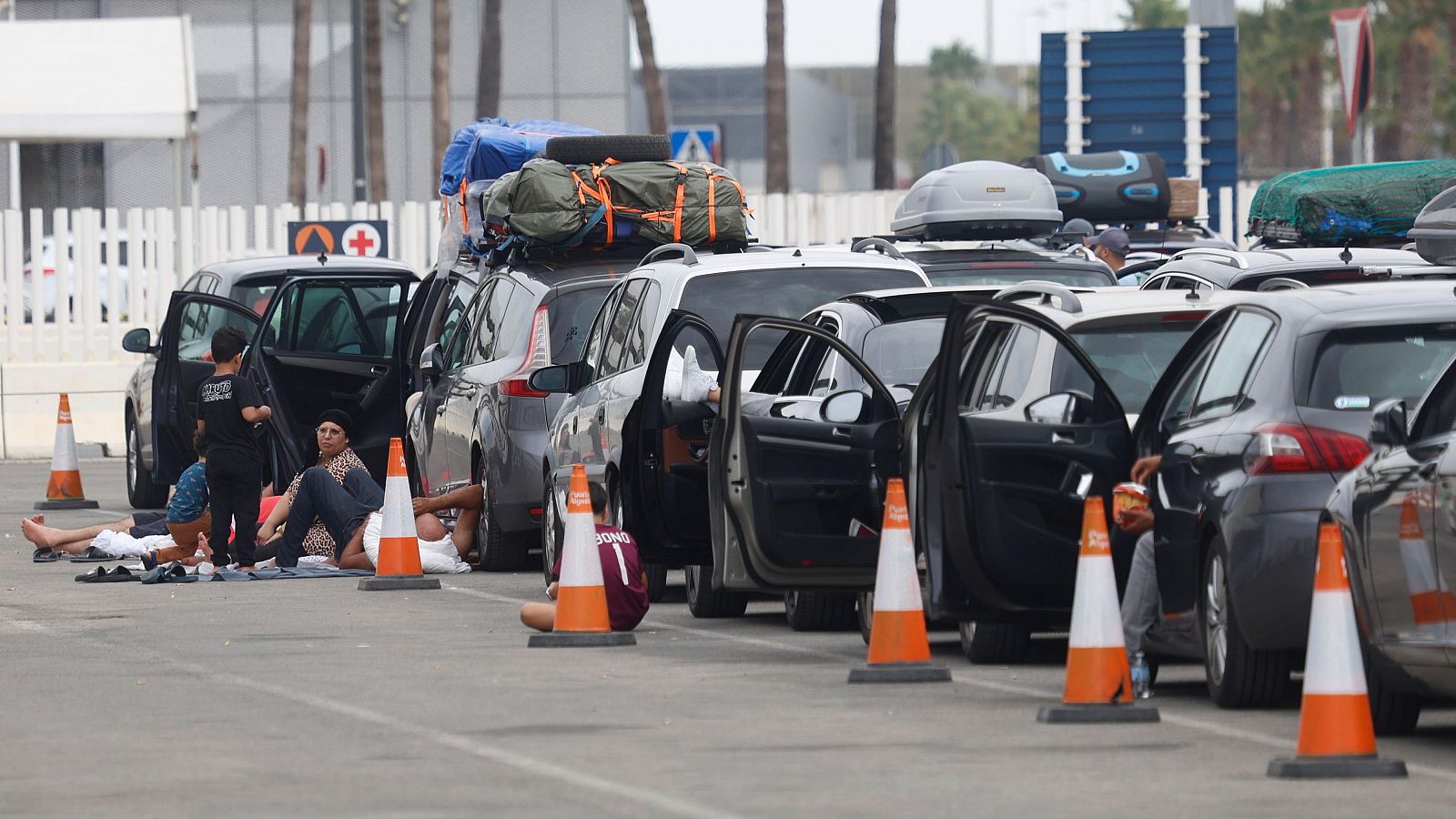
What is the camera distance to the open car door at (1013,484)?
10453mm

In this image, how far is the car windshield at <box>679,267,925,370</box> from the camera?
1428 cm

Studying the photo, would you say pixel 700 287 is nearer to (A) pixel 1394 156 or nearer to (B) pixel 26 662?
(B) pixel 26 662

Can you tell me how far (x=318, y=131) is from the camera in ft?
194

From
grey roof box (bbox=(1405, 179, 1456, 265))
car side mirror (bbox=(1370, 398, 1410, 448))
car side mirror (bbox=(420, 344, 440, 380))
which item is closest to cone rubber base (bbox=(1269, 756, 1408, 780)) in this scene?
car side mirror (bbox=(1370, 398, 1410, 448))

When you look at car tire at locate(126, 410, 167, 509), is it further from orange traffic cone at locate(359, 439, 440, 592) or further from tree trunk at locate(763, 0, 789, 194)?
tree trunk at locate(763, 0, 789, 194)

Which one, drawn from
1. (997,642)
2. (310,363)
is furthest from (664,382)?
(310,363)

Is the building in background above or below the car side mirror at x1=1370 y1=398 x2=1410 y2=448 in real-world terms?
above

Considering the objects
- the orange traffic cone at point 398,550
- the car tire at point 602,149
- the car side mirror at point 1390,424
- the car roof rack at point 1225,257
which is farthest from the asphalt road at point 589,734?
the car tire at point 602,149

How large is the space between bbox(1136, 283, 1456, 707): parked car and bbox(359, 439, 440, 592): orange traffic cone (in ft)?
20.1

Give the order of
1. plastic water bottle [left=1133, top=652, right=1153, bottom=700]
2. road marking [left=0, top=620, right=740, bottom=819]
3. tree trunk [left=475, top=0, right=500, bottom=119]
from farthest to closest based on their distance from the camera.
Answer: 1. tree trunk [left=475, top=0, right=500, bottom=119]
2. plastic water bottle [left=1133, top=652, right=1153, bottom=700]
3. road marking [left=0, top=620, right=740, bottom=819]

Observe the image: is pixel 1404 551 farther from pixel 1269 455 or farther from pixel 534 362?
pixel 534 362

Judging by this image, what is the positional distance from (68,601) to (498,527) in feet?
8.91

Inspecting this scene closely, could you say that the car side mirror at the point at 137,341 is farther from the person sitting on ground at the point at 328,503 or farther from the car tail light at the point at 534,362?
the car tail light at the point at 534,362

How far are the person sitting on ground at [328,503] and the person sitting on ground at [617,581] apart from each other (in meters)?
4.23
